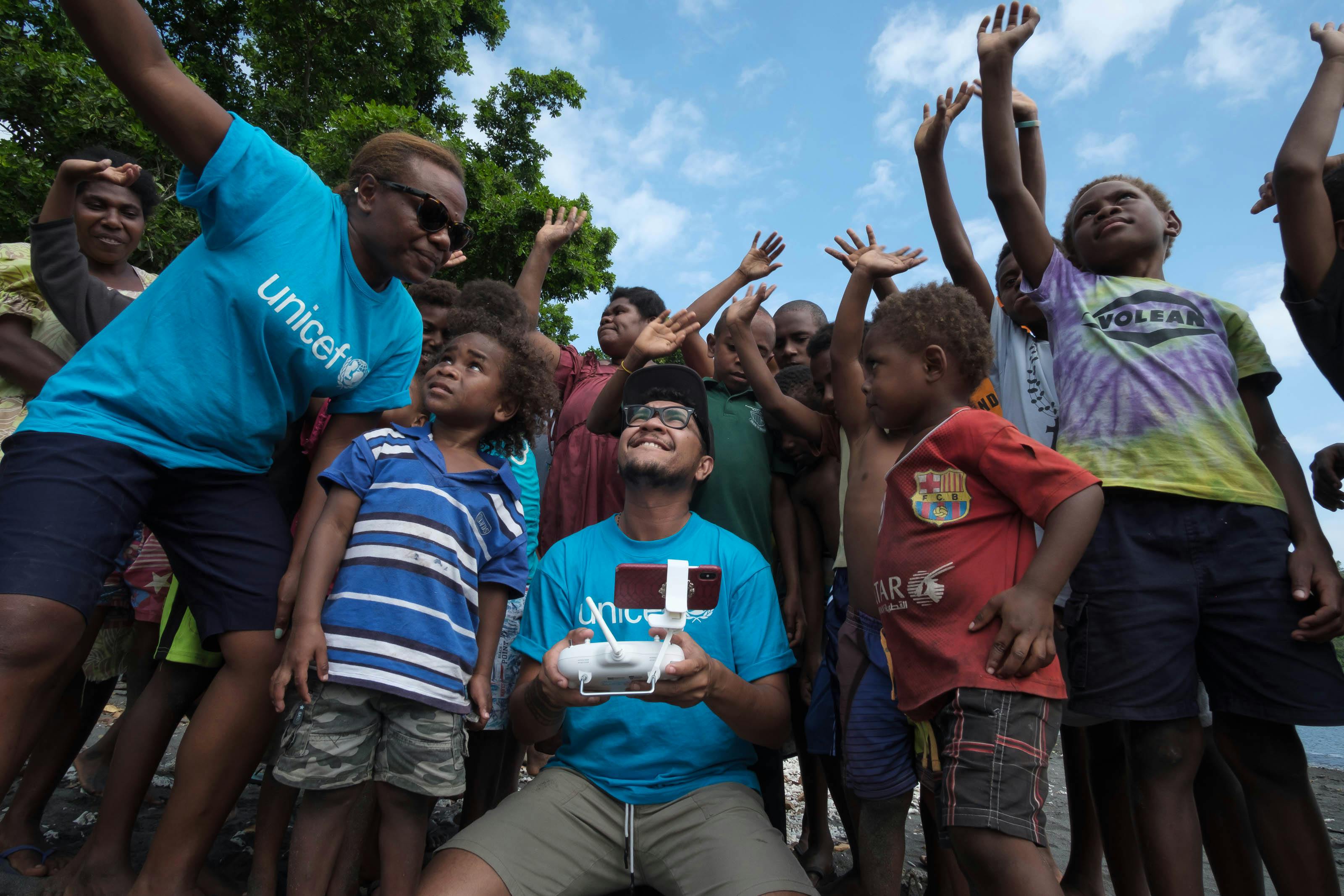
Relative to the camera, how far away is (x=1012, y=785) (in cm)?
174

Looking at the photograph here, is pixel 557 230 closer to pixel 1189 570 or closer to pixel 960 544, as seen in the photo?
pixel 960 544

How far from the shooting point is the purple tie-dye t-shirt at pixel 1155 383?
7.32 ft

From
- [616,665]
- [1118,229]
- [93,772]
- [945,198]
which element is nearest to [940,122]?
[945,198]

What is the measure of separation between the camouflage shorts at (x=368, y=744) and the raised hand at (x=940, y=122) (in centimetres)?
283

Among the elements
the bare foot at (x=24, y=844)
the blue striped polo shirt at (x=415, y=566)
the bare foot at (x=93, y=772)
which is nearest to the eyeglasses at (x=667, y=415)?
the blue striped polo shirt at (x=415, y=566)

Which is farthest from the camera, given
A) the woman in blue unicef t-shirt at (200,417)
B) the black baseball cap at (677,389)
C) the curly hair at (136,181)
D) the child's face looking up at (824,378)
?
the child's face looking up at (824,378)

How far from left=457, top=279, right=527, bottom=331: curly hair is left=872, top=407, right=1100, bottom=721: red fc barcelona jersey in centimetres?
187

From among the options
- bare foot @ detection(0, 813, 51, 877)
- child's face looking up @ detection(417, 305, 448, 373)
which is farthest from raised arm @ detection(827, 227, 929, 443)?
bare foot @ detection(0, 813, 51, 877)

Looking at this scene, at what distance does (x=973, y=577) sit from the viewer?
195 centimetres

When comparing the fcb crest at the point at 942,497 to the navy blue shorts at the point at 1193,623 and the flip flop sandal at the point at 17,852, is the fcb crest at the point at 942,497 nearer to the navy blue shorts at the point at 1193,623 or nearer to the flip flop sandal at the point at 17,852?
the navy blue shorts at the point at 1193,623

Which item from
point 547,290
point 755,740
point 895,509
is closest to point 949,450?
point 895,509

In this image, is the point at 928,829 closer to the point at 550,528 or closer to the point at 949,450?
the point at 949,450

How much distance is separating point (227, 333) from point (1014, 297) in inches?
109

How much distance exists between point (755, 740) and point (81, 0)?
256cm
